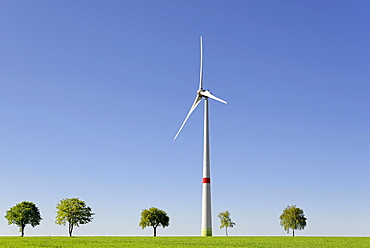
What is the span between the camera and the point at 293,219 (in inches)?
5069

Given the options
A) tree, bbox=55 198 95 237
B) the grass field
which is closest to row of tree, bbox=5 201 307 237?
tree, bbox=55 198 95 237

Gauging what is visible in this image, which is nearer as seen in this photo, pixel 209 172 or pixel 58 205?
pixel 209 172

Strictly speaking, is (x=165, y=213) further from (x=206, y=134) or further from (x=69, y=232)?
(x=206, y=134)

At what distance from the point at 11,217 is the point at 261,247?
9241 cm

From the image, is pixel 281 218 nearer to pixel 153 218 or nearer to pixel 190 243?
pixel 153 218

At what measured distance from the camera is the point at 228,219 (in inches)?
5433

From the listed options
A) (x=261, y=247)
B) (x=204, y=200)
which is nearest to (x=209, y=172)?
(x=204, y=200)

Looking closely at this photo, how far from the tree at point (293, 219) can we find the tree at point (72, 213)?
55251 mm

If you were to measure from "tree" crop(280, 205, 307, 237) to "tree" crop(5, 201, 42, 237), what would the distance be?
2658 inches

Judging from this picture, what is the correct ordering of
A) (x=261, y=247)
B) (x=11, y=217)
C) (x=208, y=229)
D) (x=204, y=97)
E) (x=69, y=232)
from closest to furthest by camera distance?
(x=261, y=247) < (x=208, y=229) < (x=204, y=97) < (x=69, y=232) < (x=11, y=217)

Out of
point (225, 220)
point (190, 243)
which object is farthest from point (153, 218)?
point (190, 243)

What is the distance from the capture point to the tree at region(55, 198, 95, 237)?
105 meters

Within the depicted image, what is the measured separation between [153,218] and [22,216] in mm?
34510

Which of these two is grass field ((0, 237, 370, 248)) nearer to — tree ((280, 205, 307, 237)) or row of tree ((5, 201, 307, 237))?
row of tree ((5, 201, 307, 237))
